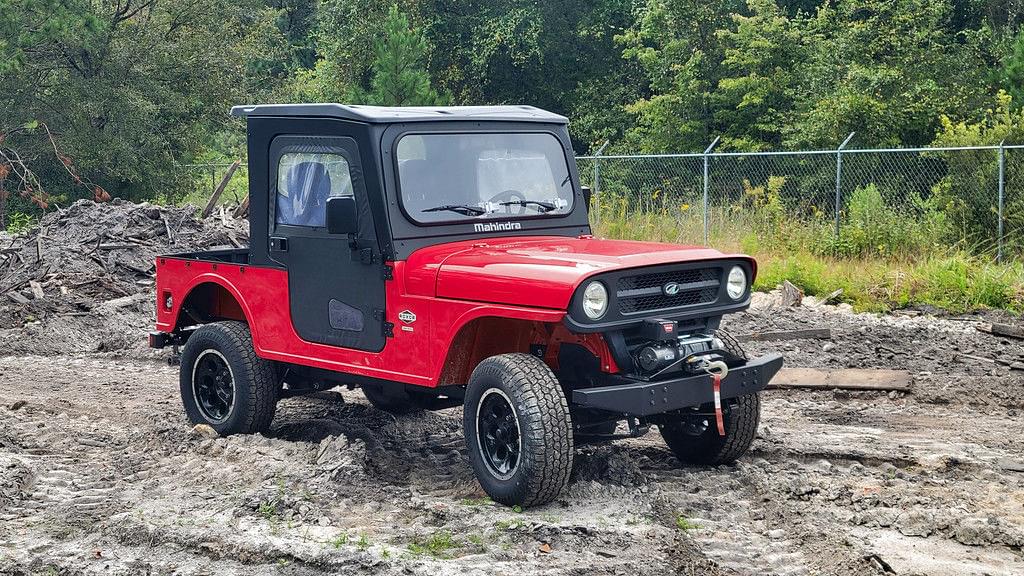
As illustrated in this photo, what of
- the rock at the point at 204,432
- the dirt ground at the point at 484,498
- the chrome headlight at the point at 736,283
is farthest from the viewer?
the rock at the point at 204,432

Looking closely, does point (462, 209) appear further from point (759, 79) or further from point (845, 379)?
point (759, 79)

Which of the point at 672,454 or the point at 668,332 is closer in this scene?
the point at 668,332

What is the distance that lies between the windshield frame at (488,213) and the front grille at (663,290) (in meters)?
1.32

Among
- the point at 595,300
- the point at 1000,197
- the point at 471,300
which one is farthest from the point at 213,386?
the point at 1000,197

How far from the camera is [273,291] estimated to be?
7.68 m

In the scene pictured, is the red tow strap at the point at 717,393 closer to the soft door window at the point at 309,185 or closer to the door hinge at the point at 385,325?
the door hinge at the point at 385,325

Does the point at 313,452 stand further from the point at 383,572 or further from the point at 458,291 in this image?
the point at 383,572

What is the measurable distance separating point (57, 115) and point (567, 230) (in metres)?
23.8

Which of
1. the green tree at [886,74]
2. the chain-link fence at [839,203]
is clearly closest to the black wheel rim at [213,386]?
the chain-link fence at [839,203]

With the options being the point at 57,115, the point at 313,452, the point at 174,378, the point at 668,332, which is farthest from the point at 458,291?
the point at 57,115

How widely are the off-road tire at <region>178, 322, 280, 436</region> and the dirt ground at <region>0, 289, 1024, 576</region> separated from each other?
7.2 inches

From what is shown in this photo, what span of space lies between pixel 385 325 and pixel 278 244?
3.70ft

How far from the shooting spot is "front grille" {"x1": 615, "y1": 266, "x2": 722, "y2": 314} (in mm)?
6246

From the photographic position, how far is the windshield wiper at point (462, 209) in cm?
712
